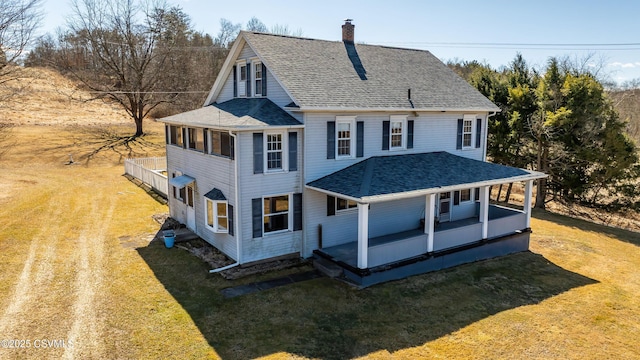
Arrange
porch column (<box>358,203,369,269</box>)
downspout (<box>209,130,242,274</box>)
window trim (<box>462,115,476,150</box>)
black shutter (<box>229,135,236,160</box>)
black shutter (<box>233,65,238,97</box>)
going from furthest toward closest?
1. window trim (<box>462,115,476,150</box>)
2. black shutter (<box>233,65,238,97</box>)
3. black shutter (<box>229,135,236,160</box>)
4. downspout (<box>209,130,242,274</box>)
5. porch column (<box>358,203,369,269</box>)

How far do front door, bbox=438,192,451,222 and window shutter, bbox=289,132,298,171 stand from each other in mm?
7476

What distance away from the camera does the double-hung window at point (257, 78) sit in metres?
17.0

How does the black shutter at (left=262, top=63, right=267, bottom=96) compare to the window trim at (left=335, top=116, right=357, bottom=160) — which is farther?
the black shutter at (left=262, top=63, right=267, bottom=96)

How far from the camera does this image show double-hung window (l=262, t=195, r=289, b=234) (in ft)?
48.2

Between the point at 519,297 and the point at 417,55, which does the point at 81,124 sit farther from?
the point at 519,297


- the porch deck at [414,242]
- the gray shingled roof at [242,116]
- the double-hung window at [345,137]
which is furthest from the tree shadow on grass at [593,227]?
the gray shingled roof at [242,116]

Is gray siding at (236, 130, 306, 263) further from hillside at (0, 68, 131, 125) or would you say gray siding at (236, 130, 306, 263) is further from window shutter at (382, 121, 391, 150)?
hillside at (0, 68, 131, 125)

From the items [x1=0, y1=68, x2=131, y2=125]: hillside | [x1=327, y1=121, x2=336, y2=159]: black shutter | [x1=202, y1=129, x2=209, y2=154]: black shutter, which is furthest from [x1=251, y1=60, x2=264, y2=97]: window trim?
[x1=0, y1=68, x2=131, y2=125]: hillside

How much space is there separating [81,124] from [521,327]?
47972 mm

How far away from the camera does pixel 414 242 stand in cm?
1449

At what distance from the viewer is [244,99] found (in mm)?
17656

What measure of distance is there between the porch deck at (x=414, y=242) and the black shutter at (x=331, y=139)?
11.7 feet

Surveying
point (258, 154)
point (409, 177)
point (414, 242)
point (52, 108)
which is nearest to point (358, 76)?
point (409, 177)

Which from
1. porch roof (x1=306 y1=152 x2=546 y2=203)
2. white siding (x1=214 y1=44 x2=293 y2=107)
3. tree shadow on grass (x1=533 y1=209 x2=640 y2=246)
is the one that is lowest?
tree shadow on grass (x1=533 y1=209 x2=640 y2=246)
